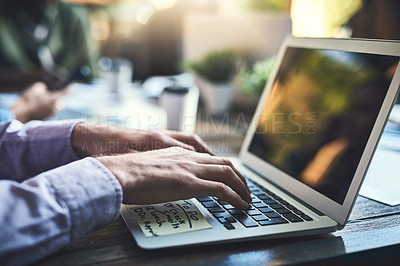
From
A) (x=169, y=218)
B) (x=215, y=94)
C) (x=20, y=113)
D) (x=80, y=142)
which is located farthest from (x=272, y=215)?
(x=20, y=113)

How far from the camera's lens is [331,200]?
523mm

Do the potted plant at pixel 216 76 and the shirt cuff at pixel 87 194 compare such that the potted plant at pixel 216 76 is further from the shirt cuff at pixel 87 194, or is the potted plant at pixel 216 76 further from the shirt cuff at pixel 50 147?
the shirt cuff at pixel 87 194

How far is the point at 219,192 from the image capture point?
50 centimetres

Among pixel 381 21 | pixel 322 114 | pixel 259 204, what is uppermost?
pixel 381 21

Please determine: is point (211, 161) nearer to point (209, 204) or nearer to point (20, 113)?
point (209, 204)

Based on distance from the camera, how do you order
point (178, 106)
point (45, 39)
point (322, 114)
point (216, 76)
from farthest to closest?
1. point (45, 39)
2. point (216, 76)
3. point (178, 106)
4. point (322, 114)

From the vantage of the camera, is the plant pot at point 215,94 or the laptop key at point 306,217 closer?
the laptop key at point 306,217

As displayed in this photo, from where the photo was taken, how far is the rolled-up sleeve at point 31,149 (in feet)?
2.02

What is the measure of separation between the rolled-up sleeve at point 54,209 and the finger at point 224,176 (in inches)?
5.2

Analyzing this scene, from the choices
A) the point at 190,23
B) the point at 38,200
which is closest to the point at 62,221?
the point at 38,200

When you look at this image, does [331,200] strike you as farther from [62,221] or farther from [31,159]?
[31,159]

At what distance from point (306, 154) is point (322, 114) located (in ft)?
0.24

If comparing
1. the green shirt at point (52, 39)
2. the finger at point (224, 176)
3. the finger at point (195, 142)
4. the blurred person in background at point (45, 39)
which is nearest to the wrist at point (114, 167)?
the finger at point (224, 176)

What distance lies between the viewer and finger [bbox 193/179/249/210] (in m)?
0.49
